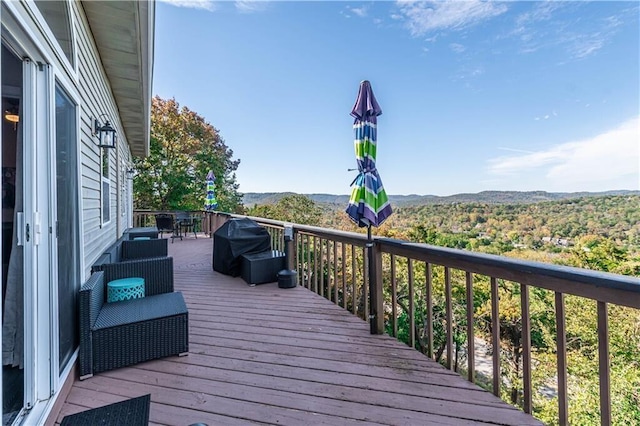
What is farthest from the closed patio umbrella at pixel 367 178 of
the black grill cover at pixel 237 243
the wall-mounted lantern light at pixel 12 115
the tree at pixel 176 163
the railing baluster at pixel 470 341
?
the tree at pixel 176 163

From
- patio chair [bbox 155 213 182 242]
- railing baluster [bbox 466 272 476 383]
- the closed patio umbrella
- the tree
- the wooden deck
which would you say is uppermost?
the tree

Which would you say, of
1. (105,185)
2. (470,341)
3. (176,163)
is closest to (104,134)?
(105,185)

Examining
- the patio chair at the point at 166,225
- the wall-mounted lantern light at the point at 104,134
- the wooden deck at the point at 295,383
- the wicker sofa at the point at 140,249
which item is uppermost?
the wall-mounted lantern light at the point at 104,134

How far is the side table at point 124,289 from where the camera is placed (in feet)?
9.25

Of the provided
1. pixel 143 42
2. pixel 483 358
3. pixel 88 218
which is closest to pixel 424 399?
pixel 88 218

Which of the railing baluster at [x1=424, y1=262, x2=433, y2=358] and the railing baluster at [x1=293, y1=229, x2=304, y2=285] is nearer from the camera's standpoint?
the railing baluster at [x1=424, y1=262, x2=433, y2=358]

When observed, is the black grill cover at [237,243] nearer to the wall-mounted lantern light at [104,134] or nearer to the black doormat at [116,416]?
the wall-mounted lantern light at [104,134]

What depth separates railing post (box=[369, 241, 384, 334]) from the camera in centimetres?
291

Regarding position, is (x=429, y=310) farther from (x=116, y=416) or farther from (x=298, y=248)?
(x=298, y=248)

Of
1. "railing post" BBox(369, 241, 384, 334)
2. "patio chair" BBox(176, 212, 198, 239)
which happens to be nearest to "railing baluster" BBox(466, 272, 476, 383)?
"railing post" BBox(369, 241, 384, 334)

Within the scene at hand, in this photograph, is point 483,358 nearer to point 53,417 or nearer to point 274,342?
point 274,342

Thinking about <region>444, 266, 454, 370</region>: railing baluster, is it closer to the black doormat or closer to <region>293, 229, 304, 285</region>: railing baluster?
the black doormat

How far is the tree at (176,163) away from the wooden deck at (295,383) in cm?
1502

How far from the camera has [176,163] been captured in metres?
16.5
